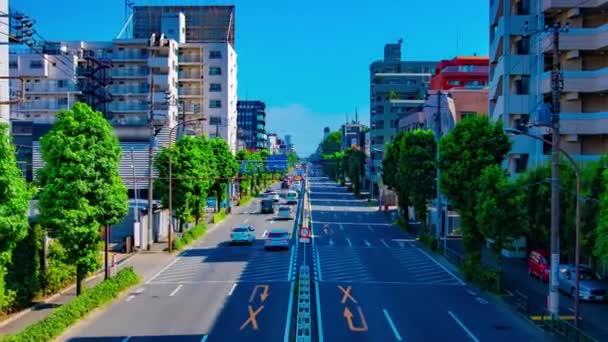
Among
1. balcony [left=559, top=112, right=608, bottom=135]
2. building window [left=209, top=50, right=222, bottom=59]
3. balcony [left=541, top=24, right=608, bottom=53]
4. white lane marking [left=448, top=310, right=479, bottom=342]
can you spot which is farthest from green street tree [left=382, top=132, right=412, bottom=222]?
building window [left=209, top=50, right=222, bottom=59]

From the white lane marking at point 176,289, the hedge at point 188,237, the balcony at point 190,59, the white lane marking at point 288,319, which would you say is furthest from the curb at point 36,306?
the balcony at point 190,59

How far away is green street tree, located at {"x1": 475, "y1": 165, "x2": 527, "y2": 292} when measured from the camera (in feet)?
96.4

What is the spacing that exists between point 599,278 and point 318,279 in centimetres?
1317

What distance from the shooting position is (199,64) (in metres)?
93.6

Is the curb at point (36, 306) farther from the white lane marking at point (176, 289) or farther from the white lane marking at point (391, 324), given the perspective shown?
the white lane marking at point (391, 324)

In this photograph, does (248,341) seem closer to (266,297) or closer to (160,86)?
(266,297)

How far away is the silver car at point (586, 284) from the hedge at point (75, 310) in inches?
760

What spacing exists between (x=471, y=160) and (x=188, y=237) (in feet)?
78.0

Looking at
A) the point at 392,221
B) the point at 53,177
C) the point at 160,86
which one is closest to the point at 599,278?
the point at 53,177

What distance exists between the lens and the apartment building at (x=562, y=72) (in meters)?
38.4

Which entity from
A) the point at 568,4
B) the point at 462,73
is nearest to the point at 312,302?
the point at 568,4

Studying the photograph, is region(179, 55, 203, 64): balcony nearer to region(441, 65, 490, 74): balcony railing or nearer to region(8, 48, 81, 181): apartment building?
region(8, 48, 81, 181): apartment building

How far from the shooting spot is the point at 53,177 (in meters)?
26.3

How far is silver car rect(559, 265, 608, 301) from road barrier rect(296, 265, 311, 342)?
1130cm
